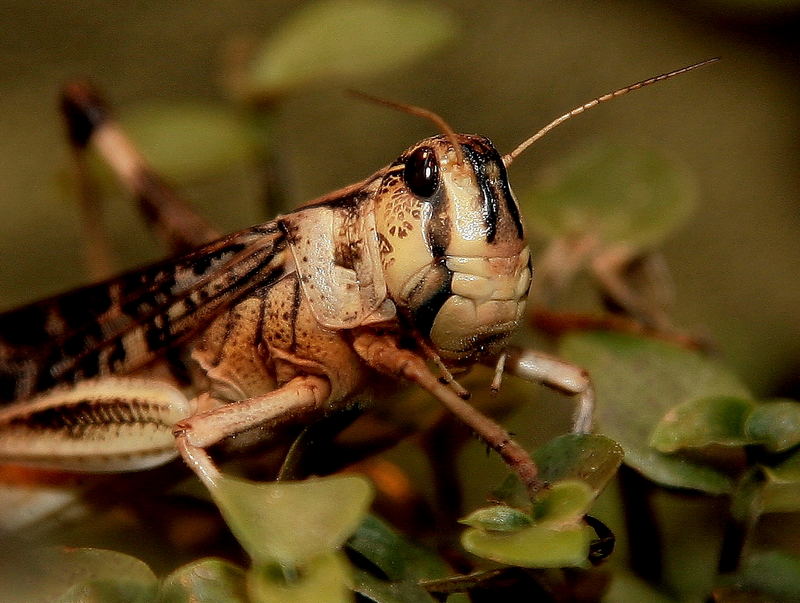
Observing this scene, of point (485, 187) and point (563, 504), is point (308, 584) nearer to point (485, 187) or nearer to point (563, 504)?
point (563, 504)

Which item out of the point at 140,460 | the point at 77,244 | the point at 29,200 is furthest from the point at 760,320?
the point at 29,200

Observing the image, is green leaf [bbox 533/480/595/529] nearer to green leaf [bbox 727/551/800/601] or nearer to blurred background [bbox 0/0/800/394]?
green leaf [bbox 727/551/800/601]

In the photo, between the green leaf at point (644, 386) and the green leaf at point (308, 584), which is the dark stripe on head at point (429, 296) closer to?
the green leaf at point (644, 386)

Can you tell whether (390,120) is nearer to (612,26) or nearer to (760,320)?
(612,26)

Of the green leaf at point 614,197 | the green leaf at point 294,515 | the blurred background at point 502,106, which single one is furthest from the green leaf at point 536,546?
the blurred background at point 502,106

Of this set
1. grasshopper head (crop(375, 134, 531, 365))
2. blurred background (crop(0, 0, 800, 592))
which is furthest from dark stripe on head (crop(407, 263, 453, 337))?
blurred background (crop(0, 0, 800, 592))
